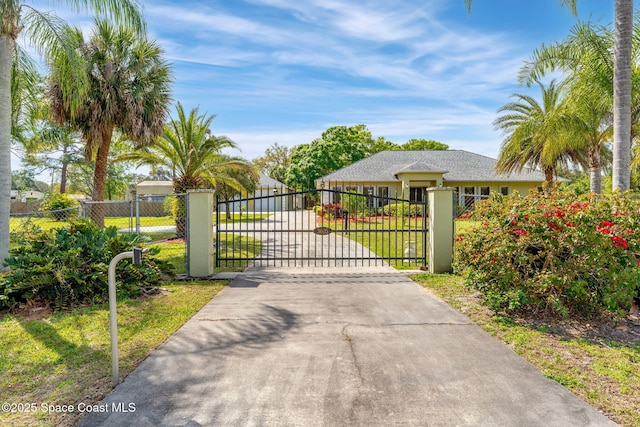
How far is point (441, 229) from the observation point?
347 inches

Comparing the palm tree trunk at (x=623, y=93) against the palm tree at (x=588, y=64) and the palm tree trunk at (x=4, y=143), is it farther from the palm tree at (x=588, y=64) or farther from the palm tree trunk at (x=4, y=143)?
the palm tree trunk at (x=4, y=143)

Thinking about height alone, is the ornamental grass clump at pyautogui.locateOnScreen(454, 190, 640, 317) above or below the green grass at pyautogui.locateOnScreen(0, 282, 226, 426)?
above

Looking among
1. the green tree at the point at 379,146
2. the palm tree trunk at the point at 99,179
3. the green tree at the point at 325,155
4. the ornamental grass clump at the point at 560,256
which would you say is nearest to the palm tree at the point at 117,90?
the palm tree trunk at the point at 99,179

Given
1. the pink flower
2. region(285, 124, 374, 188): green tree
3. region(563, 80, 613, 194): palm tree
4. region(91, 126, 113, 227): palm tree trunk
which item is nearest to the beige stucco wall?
region(563, 80, 613, 194): palm tree

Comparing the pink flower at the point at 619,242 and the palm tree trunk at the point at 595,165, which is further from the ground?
the palm tree trunk at the point at 595,165

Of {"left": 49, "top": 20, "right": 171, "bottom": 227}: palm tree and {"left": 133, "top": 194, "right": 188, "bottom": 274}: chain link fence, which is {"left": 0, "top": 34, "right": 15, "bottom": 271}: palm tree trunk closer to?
{"left": 133, "top": 194, "right": 188, "bottom": 274}: chain link fence

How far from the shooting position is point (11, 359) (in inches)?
168

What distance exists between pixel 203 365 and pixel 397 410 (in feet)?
7.05

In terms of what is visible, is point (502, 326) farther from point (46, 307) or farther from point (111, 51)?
point (111, 51)

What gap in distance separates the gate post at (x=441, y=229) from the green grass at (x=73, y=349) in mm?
5259

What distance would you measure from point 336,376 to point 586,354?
3.11 meters

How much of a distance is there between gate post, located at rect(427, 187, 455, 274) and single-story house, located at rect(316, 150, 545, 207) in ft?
63.4

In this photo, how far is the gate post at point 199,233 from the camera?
8.47 meters

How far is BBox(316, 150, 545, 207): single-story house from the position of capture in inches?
1139
